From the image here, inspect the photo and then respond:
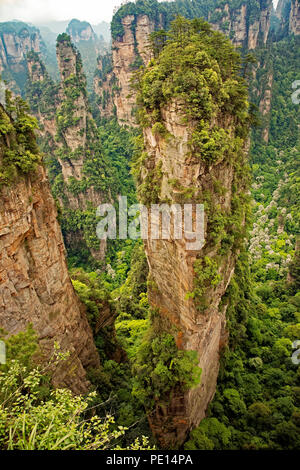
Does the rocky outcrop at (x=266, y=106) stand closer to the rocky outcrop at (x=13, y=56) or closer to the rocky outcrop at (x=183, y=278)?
the rocky outcrop at (x=183, y=278)

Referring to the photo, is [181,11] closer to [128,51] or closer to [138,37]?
[138,37]

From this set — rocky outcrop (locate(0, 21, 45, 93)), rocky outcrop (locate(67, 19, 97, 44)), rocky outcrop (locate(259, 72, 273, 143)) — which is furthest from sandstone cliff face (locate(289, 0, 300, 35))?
rocky outcrop (locate(67, 19, 97, 44))

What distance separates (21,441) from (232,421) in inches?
735

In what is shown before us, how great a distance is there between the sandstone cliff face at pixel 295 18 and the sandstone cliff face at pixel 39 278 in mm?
102236

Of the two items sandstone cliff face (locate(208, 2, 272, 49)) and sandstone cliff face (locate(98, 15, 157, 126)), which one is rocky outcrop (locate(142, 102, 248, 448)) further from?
sandstone cliff face (locate(208, 2, 272, 49))

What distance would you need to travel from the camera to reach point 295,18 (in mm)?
87625

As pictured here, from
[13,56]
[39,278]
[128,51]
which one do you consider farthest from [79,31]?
[39,278]

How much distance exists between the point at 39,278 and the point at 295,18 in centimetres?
10731

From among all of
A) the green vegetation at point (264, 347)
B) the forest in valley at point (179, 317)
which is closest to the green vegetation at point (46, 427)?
the forest in valley at point (179, 317)

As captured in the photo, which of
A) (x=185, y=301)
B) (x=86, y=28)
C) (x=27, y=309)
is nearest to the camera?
(x=27, y=309)

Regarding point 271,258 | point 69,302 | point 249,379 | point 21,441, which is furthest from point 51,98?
point 21,441

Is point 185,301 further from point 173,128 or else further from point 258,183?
point 258,183

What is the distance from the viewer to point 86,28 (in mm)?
158000

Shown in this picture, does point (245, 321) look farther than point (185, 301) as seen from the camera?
Yes
